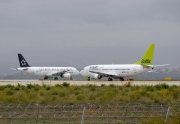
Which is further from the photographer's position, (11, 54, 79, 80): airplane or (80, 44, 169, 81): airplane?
(11, 54, 79, 80): airplane

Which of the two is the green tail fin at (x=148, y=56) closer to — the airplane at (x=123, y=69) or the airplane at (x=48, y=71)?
the airplane at (x=123, y=69)

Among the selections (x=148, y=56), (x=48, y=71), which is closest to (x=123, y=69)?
(x=148, y=56)

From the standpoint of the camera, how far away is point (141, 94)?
30.1 metres

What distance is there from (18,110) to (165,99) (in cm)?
1200

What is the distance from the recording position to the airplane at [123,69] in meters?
71.8

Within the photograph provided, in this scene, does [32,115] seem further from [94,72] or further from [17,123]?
[94,72]

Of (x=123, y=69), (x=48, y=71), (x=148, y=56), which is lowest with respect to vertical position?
(x=48, y=71)

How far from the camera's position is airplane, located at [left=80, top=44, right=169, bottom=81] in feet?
236

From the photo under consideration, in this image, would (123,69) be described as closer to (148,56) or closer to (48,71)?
(148,56)

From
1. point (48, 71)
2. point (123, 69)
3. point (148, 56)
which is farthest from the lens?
point (48, 71)

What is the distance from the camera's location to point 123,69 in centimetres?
7412

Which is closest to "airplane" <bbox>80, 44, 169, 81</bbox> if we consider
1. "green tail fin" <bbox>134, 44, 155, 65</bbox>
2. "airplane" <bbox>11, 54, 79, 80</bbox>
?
"green tail fin" <bbox>134, 44, 155, 65</bbox>

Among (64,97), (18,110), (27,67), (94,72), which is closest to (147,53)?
(94,72)

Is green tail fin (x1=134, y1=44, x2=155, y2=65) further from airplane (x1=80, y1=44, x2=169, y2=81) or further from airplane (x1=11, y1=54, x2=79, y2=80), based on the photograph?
airplane (x1=11, y1=54, x2=79, y2=80)
